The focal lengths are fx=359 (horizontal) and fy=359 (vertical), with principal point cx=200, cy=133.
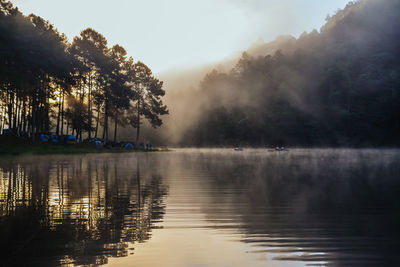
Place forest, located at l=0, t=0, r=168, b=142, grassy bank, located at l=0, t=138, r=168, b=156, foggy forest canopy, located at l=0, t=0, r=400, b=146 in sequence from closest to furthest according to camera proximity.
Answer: grassy bank, located at l=0, t=138, r=168, b=156
forest, located at l=0, t=0, r=168, b=142
foggy forest canopy, located at l=0, t=0, r=400, b=146

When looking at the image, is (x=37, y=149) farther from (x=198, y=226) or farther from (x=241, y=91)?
(x=241, y=91)

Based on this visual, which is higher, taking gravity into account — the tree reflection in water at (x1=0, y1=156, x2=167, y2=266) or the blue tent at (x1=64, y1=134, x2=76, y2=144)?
the blue tent at (x1=64, y1=134, x2=76, y2=144)

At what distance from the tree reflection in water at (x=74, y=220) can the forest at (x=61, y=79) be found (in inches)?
1686

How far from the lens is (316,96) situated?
502 ft

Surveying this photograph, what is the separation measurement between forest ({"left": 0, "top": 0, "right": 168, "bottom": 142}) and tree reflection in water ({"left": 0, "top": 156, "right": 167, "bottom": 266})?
141 feet

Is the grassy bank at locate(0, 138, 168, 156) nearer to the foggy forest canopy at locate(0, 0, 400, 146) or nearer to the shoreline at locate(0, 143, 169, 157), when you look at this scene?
the shoreline at locate(0, 143, 169, 157)

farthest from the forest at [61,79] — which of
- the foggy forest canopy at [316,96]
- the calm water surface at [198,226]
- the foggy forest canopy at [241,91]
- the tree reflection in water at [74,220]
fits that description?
the foggy forest canopy at [316,96]

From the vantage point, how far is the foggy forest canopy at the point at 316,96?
133750 mm

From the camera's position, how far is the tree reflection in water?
7.75 meters

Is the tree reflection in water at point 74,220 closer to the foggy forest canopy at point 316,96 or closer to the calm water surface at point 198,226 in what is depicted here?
the calm water surface at point 198,226

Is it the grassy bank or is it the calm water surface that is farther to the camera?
the grassy bank

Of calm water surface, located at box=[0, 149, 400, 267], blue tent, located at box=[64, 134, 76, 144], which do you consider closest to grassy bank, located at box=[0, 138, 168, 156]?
blue tent, located at box=[64, 134, 76, 144]

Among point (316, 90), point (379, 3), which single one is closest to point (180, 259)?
point (316, 90)

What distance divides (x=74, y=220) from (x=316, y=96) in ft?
502
